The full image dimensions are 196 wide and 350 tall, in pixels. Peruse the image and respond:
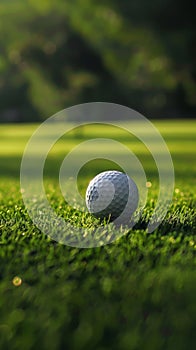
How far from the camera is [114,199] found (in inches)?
147

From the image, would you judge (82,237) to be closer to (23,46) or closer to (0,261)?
(0,261)

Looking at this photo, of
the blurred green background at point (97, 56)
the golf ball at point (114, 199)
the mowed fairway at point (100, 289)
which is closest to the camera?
the mowed fairway at point (100, 289)

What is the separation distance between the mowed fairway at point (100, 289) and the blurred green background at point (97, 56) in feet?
58.2

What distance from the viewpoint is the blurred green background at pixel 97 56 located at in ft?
71.6

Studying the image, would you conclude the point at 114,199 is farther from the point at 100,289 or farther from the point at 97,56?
the point at 97,56

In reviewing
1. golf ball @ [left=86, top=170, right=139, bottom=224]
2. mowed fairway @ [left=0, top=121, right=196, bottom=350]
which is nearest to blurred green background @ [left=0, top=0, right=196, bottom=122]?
golf ball @ [left=86, top=170, right=139, bottom=224]

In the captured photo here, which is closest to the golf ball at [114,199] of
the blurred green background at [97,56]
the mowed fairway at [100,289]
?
the mowed fairway at [100,289]

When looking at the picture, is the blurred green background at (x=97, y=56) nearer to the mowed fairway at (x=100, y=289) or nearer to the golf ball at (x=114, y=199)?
the golf ball at (x=114, y=199)

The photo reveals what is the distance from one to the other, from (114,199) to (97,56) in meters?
33.0

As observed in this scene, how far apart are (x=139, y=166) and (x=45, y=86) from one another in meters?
32.1

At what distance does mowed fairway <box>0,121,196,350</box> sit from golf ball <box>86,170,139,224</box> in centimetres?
14

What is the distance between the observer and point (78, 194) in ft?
18.3

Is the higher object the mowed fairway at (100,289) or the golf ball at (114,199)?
the golf ball at (114,199)

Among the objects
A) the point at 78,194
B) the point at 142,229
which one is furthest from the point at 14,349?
the point at 78,194
